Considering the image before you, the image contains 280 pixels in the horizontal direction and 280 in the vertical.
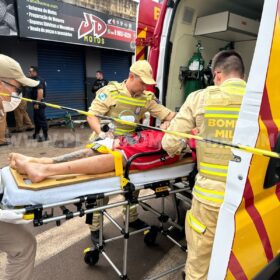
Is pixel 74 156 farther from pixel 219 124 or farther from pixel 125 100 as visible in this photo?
pixel 219 124

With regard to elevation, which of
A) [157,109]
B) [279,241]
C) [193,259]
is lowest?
[193,259]

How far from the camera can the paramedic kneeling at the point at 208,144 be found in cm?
155

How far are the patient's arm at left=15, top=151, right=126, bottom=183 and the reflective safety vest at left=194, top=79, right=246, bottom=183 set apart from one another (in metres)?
0.63

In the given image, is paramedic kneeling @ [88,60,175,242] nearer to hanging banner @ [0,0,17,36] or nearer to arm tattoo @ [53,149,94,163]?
arm tattoo @ [53,149,94,163]

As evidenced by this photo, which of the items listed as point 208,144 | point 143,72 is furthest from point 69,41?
point 208,144

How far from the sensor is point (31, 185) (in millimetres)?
1611

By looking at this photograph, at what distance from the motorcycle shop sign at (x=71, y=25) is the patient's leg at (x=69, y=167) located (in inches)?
245

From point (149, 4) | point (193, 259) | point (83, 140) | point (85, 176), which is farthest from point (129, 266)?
point (83, 140)

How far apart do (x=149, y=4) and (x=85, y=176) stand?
251cm

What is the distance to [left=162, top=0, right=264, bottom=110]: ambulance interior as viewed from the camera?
318 cm

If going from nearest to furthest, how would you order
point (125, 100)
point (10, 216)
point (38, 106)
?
1. point (10, 216)
2. point (125, 100)
3. point (38, 106)

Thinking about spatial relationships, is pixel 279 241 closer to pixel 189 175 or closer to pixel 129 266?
pixel 189 175

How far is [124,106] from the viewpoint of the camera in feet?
8.86

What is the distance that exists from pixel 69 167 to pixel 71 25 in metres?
7.25
